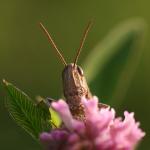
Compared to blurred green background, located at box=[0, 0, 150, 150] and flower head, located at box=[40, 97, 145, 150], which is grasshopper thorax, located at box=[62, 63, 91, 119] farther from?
blurred green background, located at box=[0, 0, 150, 150]

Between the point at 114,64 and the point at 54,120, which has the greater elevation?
the point at 114,64

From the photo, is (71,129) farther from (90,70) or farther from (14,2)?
(14,2)

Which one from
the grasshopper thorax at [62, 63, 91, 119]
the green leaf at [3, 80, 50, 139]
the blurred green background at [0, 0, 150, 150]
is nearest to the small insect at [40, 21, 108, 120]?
the grasshopper thorax at [62, 63, 91, 119]

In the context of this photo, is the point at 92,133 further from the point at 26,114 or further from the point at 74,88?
the point at 74,88

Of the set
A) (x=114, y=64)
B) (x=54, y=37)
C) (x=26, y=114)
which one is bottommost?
(x=26, y=114)

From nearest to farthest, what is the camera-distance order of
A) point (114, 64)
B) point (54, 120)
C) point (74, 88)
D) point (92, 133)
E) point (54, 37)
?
point (92, 133), point (54, 120), point (74, 88), point (114, 64), point (54, 37)

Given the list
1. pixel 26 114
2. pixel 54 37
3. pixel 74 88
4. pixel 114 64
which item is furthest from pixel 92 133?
pixel 54 37

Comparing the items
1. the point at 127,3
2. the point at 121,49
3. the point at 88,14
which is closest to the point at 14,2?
the point at 88,14

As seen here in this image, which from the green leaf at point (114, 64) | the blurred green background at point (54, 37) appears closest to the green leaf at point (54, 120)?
the green leaf at point (114, 64)
